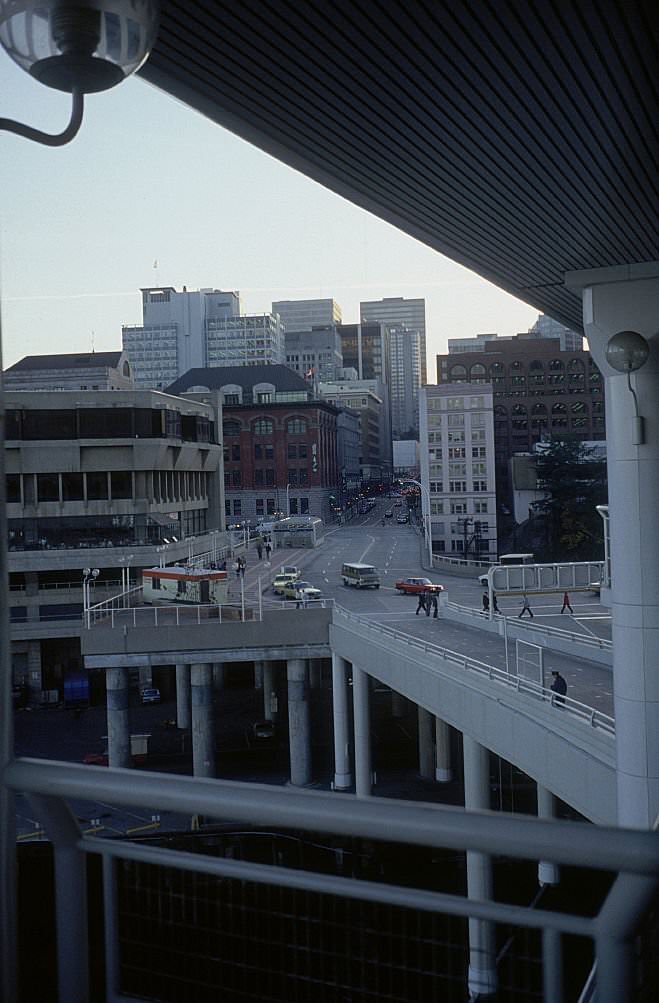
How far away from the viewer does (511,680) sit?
13.6m

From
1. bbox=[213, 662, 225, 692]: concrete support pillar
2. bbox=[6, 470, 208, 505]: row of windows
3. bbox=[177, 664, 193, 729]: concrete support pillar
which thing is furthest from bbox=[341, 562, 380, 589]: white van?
bbox=[6, 470, 208, 505]: row of windows

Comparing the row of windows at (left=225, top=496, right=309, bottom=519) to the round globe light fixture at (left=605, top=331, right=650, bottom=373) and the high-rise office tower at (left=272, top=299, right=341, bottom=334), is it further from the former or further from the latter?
the high-rise office tower at (left=272, top=299, right=341, bottom=334)

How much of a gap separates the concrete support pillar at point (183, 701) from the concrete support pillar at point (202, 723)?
6.00m

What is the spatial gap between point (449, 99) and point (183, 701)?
2780 centimetres

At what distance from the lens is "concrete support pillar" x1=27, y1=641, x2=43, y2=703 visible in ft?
119

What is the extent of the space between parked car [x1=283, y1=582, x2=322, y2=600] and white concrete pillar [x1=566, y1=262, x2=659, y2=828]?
2020 cm

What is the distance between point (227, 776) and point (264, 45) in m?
23.0

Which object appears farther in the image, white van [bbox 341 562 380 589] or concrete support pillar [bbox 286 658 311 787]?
white van [bbox 341 562 380 589]

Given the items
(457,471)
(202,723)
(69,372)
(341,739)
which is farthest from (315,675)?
(69,372)

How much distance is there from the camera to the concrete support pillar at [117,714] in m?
25.6

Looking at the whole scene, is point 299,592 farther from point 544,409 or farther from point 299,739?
point 544,409

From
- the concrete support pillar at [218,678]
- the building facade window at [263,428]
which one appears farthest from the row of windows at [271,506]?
the concrete support pillar at [218,678]

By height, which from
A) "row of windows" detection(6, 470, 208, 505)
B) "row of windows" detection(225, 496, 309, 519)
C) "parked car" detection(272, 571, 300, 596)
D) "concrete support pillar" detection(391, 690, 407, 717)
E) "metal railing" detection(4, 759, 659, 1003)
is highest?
"row of windows" detection(6, 470, 208, 505)

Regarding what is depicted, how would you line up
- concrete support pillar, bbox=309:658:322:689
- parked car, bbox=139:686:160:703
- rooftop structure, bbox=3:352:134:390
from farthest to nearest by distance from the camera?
rooftop structure, bbox=3:352:134:390 → concrete support pillar, bbox=309:658:322:689 → parked car, bbox=139:686:160:703
